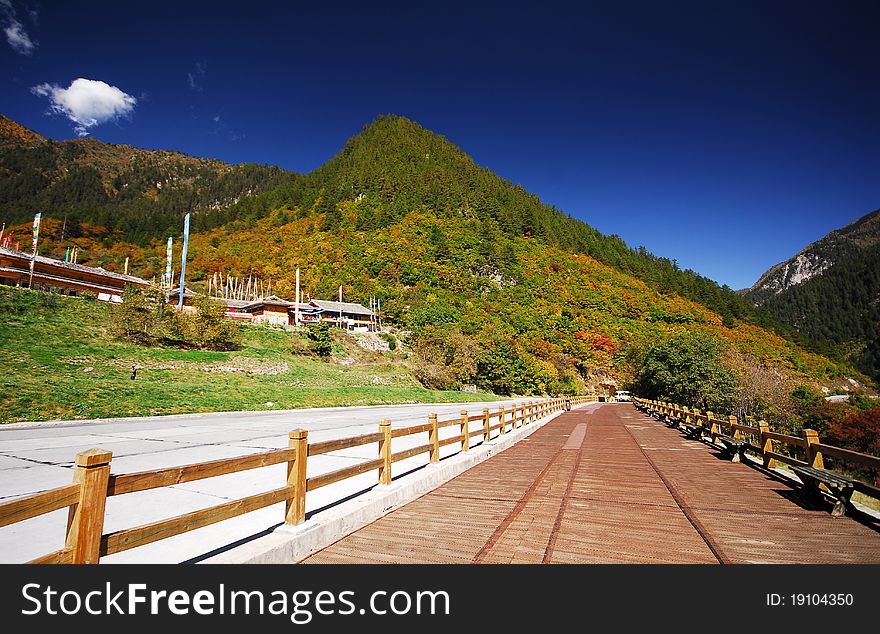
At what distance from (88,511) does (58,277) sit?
59.7m

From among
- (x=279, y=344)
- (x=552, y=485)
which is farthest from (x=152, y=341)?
(x=552, y=485)

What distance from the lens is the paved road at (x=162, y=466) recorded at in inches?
173

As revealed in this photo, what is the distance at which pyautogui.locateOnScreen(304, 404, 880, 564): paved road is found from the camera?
4.44 m

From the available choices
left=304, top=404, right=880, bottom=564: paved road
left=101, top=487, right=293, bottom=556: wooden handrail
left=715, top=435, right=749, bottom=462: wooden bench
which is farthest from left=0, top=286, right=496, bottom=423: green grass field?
left=715, top=435, right=749, bottom=462: wooden bench

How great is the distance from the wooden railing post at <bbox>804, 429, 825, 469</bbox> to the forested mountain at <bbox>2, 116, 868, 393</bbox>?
41.5m

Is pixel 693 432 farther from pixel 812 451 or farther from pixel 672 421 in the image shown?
pixel 812 451

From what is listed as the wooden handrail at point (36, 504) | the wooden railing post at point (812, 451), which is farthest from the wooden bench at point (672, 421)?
the wooden handrail at point (36, 504)

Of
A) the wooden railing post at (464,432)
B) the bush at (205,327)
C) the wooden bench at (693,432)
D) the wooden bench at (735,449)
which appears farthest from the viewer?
the bush at (205,327)

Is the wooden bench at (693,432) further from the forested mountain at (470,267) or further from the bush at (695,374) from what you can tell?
the forested mountain at (470,267)

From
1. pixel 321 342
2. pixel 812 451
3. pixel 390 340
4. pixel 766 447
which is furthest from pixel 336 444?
pixel 390 340

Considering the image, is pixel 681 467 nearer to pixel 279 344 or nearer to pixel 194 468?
pixel 194 468

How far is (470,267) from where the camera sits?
94.1m

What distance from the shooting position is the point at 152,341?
3167 cm

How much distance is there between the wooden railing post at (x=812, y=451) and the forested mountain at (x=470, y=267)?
136 ft
